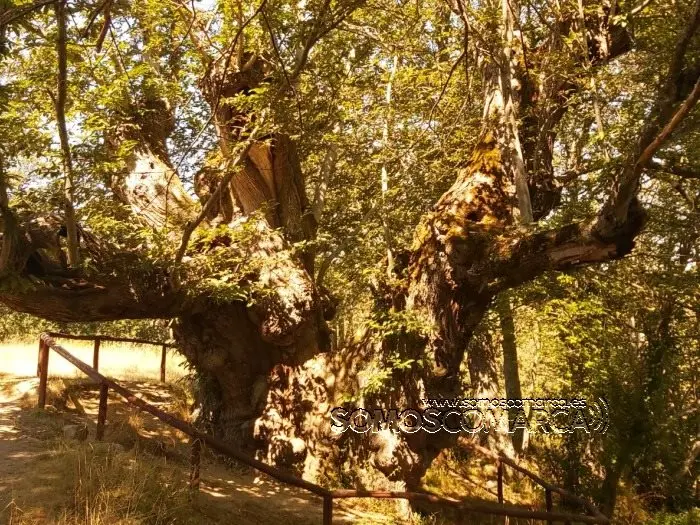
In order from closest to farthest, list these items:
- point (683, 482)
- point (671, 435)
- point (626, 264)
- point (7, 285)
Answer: point (7, 285), point (671, 435), point (683, 482), point (626, 264)

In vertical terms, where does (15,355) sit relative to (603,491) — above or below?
above

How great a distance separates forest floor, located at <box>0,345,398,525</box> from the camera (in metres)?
3.90

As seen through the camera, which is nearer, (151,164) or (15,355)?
(151,164)

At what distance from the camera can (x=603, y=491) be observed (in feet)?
29.4

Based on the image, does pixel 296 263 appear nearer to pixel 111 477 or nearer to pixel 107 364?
pixel 111 477

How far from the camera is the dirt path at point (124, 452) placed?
4.14m

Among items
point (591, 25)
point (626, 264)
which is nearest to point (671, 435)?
point (626, 264)

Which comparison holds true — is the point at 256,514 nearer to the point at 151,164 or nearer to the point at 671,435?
the point at 151,164

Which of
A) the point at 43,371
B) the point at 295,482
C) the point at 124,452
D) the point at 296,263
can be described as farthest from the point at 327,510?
the point at 43,371

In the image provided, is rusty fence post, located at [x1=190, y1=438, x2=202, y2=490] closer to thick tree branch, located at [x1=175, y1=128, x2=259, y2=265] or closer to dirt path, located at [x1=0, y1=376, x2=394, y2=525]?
dirt path, located at [x1=0, y1=376, x2=394, y2=525]

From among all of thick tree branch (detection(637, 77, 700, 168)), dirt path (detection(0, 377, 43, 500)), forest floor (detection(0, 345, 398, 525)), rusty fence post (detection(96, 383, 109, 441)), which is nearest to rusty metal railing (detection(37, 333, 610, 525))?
rusty fence post (detection(96, 383, 109, 441))

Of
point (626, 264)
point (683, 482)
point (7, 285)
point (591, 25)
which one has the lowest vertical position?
point (683, 482)

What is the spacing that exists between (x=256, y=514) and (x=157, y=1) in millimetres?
6131

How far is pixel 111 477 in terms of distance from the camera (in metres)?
4.23
